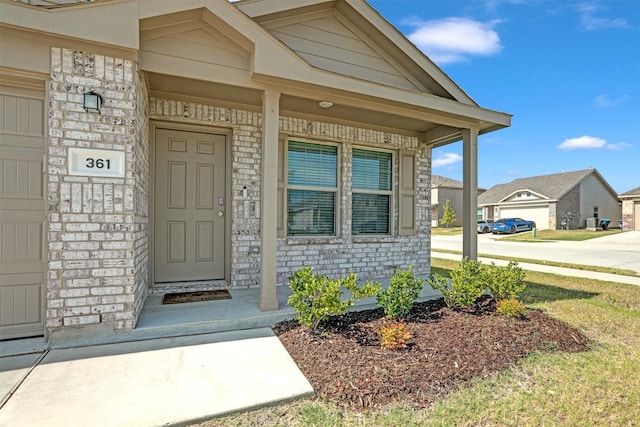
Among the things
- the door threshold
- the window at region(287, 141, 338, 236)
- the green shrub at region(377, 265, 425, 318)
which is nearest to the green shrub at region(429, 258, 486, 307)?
the green shrub at region(377, 265, 425, 318)

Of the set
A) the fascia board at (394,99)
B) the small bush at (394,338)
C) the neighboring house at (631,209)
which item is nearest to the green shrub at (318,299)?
the small bush at (394,338)

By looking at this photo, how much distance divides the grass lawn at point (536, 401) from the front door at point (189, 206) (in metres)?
2.80

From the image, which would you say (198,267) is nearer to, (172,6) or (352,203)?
(352,203)

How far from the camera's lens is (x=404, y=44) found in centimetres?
465

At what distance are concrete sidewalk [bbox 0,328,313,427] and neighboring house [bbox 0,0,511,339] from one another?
44 centimetres

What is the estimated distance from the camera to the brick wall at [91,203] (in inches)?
109

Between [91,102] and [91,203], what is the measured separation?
88cm

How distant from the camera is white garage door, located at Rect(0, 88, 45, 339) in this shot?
9.04 feet

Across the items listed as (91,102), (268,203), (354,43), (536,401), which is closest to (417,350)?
(536,401)

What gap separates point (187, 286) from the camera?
14.2 ft

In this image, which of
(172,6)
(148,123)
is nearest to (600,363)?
(172,6)

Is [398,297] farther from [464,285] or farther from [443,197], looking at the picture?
[443,197]

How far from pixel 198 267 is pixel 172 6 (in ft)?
10.1

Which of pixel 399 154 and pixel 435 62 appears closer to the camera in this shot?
pixel 435 62
